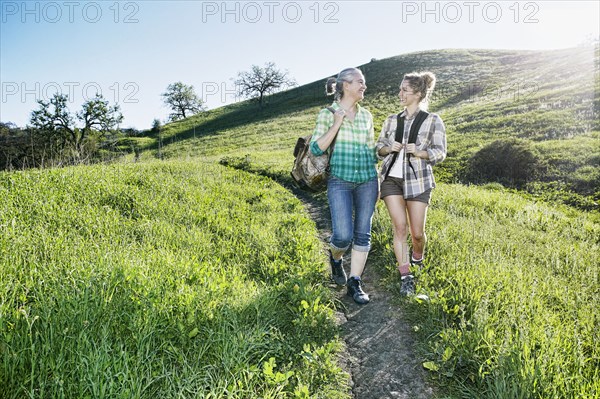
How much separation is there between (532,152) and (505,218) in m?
7.57

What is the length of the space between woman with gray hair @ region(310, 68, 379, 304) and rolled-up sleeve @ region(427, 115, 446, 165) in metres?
0.76

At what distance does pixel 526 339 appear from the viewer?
3178 millimetres

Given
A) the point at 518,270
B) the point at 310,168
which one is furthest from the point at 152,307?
the point at 518,270

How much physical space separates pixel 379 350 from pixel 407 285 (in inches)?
46.8

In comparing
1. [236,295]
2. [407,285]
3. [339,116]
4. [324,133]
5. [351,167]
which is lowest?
[407,285]

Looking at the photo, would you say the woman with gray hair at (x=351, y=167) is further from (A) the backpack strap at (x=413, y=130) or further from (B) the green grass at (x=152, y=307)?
(B) the green grass at (x=152, y=307)

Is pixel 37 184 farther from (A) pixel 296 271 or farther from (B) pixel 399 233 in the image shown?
(B) pixel 399 233

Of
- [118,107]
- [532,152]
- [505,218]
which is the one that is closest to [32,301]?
[505,218]

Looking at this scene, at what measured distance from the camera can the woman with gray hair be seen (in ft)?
15.4

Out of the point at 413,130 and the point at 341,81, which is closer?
the point at 341,81

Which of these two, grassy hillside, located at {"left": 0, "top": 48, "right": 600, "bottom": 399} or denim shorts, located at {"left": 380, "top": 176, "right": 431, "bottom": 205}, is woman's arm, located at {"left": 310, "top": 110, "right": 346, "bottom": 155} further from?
grassy hillside, located at {"left": 0, "top": 48, "right": 600, "bottom": 399}

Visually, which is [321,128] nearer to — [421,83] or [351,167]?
[351,167]

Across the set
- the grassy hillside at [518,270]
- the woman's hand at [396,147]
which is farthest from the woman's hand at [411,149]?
the grassy hillside at [518,270]

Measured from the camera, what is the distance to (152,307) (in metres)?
3.43
